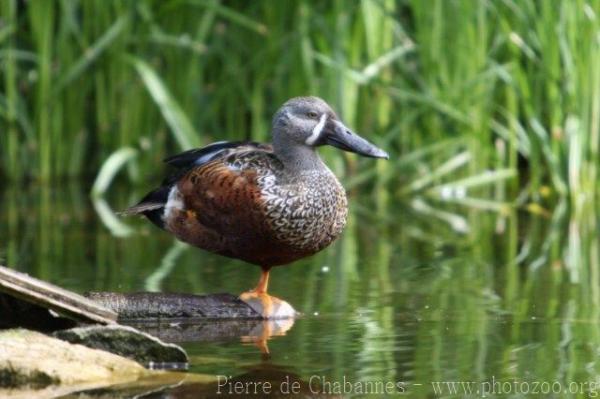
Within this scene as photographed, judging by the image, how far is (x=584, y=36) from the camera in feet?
29.1

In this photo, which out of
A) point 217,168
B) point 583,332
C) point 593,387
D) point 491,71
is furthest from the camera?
point 491,71

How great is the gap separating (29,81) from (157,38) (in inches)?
54.2

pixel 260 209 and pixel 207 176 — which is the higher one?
pixel 207 176

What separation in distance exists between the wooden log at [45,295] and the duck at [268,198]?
1.01m

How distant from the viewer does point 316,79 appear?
10094 millimetres

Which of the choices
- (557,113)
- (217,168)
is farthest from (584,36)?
(217,168)

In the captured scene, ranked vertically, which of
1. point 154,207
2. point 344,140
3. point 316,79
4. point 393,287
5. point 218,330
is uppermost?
point 316,79

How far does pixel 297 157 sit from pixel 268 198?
300 millimetres

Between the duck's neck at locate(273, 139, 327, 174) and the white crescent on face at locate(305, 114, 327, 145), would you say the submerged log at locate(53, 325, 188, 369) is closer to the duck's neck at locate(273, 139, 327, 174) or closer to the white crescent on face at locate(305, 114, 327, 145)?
the duck's neck at locate(273, 139, 327, 174)

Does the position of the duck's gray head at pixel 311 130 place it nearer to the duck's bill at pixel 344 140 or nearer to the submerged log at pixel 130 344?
the duck's bill at pixel 344 140

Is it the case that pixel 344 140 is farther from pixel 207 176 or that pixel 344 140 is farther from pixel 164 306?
pixel 164 306

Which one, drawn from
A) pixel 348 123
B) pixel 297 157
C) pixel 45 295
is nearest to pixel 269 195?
pixel 297 157

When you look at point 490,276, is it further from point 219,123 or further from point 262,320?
point 219,123

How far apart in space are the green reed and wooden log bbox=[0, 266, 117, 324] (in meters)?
4.64
